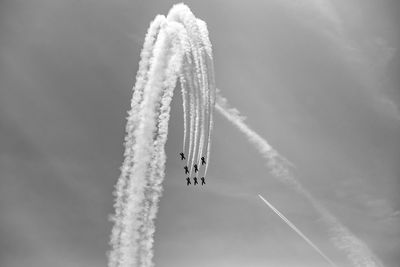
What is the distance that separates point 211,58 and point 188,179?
17.8 meters

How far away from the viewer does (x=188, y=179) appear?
75.6 meters

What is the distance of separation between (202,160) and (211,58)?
13.9 m

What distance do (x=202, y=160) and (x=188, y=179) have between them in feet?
15.7

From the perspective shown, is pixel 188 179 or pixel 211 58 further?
pixel 188 179

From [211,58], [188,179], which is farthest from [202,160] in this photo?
[211,58]

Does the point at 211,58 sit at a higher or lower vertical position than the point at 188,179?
higher

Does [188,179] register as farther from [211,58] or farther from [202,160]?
[211,58]

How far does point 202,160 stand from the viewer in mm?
72375

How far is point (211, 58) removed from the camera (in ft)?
229

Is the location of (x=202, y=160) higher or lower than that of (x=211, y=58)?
lower
